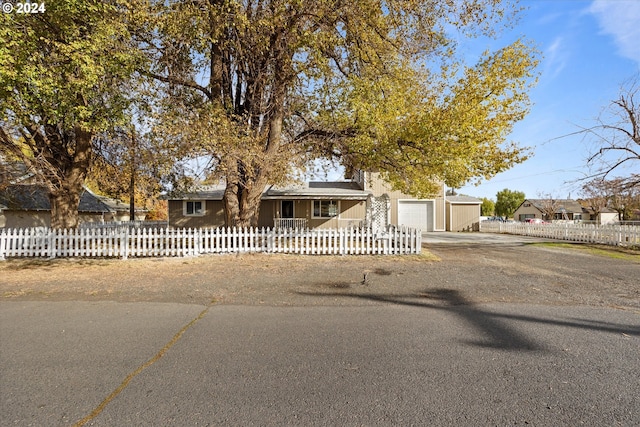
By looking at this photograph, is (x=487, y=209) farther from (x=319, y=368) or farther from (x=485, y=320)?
(x=319, y=368)

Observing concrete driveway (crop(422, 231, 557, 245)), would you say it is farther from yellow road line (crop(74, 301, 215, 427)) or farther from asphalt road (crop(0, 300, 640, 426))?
yellow road line (crop(74, 301, 215, 427))

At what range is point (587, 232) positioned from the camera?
54.7 feet

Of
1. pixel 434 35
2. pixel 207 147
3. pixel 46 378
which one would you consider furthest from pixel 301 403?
pixel 434 35

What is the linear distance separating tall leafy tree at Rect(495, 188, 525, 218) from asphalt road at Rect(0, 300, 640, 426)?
66.6 metres

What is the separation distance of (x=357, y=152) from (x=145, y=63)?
673cm

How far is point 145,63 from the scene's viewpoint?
9.08 m

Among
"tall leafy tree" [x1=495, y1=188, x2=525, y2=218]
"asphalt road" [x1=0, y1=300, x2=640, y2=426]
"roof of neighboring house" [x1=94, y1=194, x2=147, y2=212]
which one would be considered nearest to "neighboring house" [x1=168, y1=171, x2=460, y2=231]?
"roof of neighboring house" [x1=94, y1=194, x2=147, y2=212]

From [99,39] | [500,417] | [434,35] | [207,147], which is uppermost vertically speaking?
[434,35]

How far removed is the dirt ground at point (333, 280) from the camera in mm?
6145

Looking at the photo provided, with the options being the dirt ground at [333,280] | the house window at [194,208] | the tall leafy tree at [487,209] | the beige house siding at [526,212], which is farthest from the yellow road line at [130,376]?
the tall leafy tree at [487,209]

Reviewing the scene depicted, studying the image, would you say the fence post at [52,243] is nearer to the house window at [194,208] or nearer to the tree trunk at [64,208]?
the tree trunk at [64,208]

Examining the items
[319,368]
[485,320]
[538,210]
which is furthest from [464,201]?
[538,210]

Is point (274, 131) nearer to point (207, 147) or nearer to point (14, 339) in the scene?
point (207, 147)

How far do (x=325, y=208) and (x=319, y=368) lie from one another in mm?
18190
